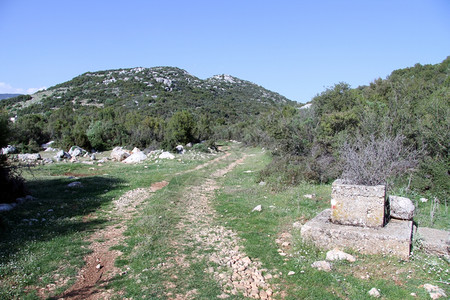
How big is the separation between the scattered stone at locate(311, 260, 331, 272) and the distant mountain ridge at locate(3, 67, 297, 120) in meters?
50.2

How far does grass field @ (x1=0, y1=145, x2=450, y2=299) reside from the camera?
15.2ft

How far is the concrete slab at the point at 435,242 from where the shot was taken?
5305 mm

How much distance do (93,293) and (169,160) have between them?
63.9 feet

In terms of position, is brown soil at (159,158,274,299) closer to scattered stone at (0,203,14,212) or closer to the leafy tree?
scattered stone at (0,203,14,212)

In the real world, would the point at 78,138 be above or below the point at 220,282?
above

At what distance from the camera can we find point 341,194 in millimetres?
6453

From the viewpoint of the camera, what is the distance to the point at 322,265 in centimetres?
526

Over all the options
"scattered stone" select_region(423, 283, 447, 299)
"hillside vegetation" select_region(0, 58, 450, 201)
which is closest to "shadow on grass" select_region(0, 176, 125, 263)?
"hillside vegetation" select_region(0, 58, 450, 201)

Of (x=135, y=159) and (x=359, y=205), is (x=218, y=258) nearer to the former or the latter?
(x=359, y=205)

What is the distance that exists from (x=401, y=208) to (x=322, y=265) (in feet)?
8.84

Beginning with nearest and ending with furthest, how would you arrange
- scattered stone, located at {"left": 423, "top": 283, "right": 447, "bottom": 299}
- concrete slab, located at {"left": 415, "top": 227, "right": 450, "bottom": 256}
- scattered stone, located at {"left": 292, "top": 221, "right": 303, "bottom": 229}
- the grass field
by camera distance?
1. scattered stone, located at {"left": 423, "top": 283, "right": 447, "bottom": 299}
2. the grass field
3. concrete slab, located at {"left": 415, "top": 227, "right": 450, "bottom": 256}
4. scattered stone, located at {"left": 292, "top": 221, "right": 303, "bottom": 229}

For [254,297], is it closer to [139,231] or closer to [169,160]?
[139,231]

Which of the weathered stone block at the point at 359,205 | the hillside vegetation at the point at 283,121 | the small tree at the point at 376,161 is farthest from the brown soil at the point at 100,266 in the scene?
the hillside vegetation at the point at 283,121

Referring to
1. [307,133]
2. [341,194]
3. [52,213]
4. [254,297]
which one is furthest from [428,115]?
[52,213]
